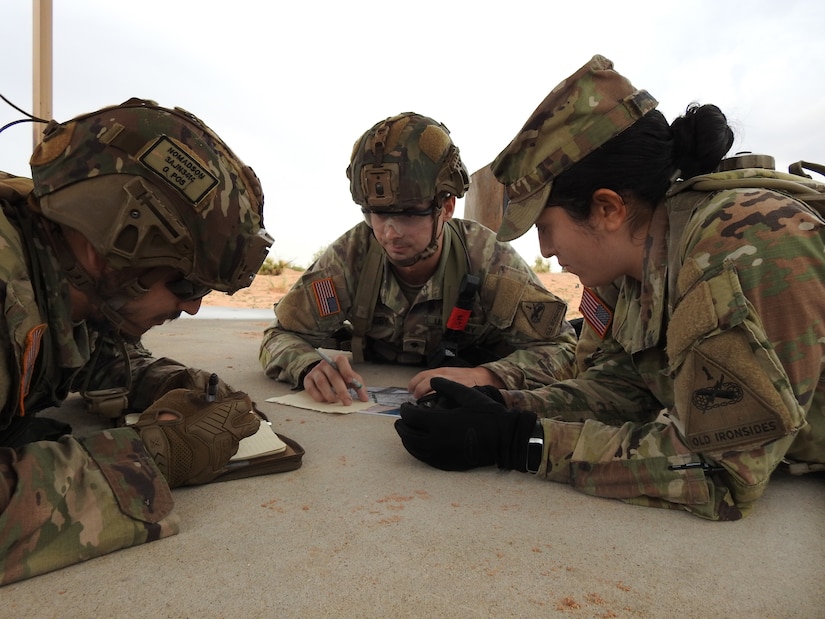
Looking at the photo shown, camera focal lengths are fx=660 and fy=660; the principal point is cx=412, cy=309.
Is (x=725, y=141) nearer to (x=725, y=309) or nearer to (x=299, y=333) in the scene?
(x=725, y=309)

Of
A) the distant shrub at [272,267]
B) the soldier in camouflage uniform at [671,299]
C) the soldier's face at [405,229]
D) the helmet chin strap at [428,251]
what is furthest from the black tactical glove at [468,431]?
the distant shrub at [272,267]

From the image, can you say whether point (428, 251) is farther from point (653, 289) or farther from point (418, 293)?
point (653, 289)

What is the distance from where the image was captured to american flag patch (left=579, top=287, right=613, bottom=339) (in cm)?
248

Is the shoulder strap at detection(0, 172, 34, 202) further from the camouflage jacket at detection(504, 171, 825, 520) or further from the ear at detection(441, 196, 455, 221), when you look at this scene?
the ear at detection(441, 196, 455, 221)

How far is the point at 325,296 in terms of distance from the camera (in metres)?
3.50

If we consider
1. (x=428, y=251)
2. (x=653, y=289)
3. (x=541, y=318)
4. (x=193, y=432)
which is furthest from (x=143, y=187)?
(x=541, y=318)

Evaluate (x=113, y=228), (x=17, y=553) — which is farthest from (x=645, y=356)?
(x=17, y=553)

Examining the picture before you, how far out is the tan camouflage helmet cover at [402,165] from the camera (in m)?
3.03

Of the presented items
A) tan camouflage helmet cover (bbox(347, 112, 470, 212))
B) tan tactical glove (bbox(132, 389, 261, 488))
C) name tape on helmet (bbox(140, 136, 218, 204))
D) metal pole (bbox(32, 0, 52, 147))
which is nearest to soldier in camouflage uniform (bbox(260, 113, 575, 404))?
tan camouflage helmet cover (bbox(347, 112, 470, 212))

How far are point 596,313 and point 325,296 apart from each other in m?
1.52

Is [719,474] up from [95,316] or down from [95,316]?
down

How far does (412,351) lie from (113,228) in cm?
224

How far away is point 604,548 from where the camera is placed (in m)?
1.61

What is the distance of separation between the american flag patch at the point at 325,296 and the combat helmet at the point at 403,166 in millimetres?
513
